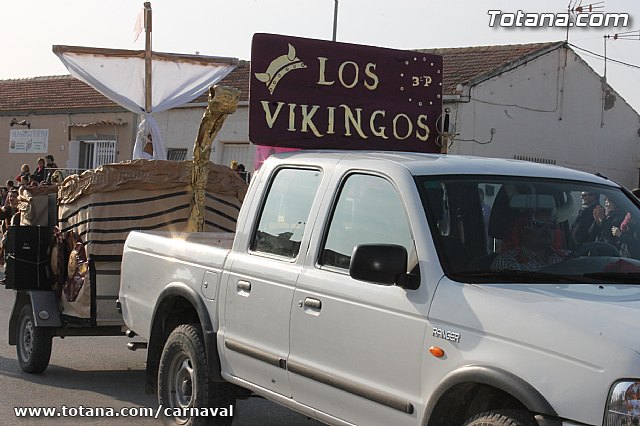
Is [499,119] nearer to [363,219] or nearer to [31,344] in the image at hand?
[31,344]

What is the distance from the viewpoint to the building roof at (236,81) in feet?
85.9

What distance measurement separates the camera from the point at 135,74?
13.0 m

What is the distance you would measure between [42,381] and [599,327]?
19.8ft

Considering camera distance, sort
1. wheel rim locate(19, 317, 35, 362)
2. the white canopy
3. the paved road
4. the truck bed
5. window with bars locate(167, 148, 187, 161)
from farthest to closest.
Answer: window with bars locate(167, 148, 187, 161), the white canopy, wheel rim locate(19, 317, 35, 362), the paved road, the truck bed

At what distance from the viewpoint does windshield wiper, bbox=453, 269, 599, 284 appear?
4336 mm

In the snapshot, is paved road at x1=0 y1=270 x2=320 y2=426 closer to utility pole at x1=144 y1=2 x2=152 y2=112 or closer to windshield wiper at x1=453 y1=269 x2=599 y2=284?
windshield wiper at x1=453 y1=269 x2=599 y2=284

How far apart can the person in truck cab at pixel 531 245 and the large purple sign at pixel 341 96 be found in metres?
2.32

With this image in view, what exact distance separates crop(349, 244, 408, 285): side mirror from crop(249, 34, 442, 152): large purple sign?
2395 mm

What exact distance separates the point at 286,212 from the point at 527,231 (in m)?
1.53

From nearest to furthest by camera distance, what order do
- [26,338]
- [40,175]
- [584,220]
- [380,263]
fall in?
1. [380,263]
2. [584,220]
3. [26,338]
4. [40,175]

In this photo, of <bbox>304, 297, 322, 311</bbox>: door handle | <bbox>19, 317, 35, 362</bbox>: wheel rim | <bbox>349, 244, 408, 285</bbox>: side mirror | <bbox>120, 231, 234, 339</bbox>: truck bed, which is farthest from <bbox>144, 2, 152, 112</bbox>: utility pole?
<bbox>349, 244, 408, 285</bbox>: side mirror

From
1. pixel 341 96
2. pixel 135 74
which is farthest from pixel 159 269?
pixel 135 74

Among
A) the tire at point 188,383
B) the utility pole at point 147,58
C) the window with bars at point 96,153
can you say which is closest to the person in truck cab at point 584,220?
the tire at point 188,383

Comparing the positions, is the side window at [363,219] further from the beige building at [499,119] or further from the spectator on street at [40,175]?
the beige building at [499,119]
